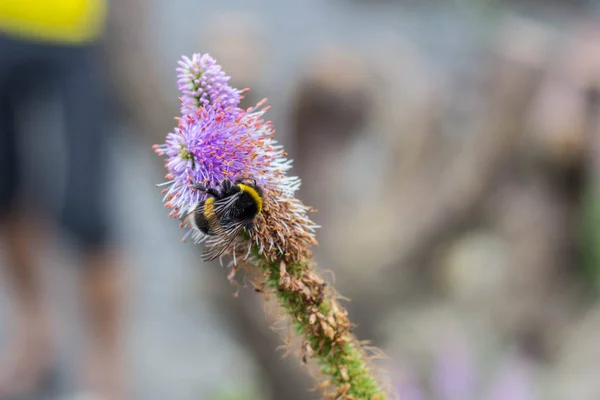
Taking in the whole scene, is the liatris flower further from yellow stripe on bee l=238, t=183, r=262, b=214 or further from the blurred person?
the blurred person

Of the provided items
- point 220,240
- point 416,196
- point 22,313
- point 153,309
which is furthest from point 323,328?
point 153,309

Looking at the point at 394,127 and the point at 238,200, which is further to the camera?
the point at 394,127

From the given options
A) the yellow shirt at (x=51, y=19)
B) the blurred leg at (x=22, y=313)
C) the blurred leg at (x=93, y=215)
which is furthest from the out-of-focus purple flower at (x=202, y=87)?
the blurred leg at (x=22, y=313)

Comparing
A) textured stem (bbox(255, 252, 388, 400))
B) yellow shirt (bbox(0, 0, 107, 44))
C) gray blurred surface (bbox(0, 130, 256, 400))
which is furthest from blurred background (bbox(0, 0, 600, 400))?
textured stem (bbox(255, 252, 388, 400))

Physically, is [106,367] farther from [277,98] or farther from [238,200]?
[238,200]

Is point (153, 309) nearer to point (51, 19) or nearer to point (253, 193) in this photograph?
point (51, 19)

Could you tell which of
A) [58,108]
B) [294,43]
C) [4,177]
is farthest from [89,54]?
[294,43]
